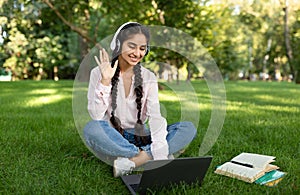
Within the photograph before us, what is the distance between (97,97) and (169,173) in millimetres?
674

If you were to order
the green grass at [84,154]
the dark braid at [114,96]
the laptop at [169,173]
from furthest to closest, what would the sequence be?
the dark braid at [114,96], the green grass at [84,154], the laptop at [169,173]

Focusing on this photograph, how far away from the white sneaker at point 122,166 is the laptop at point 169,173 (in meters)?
0.16

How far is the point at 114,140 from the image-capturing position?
2.17 meters

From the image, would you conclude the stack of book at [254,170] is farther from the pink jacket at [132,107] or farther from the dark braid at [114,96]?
the dark braid at [114,96]

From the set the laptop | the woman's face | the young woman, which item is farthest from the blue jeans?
the woman's face

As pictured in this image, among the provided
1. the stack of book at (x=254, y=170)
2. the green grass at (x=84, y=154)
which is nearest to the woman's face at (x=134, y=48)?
the green grass at (x=84, y=154)

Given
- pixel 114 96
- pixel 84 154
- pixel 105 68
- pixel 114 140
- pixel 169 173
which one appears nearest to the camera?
pixel 169 173

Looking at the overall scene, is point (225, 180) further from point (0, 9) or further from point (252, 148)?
point (0, 9)

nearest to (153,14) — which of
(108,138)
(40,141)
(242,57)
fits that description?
(40,141)

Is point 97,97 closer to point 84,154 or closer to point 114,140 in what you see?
point 114,140

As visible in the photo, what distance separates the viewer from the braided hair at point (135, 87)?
2105mm

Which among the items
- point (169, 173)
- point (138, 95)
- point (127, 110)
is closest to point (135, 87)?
point (138, 95)

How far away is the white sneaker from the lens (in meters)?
2.12

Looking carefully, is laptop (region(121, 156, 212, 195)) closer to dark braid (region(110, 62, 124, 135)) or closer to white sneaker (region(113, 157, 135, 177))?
white sneaker (region(113, 157, 135, 177))
